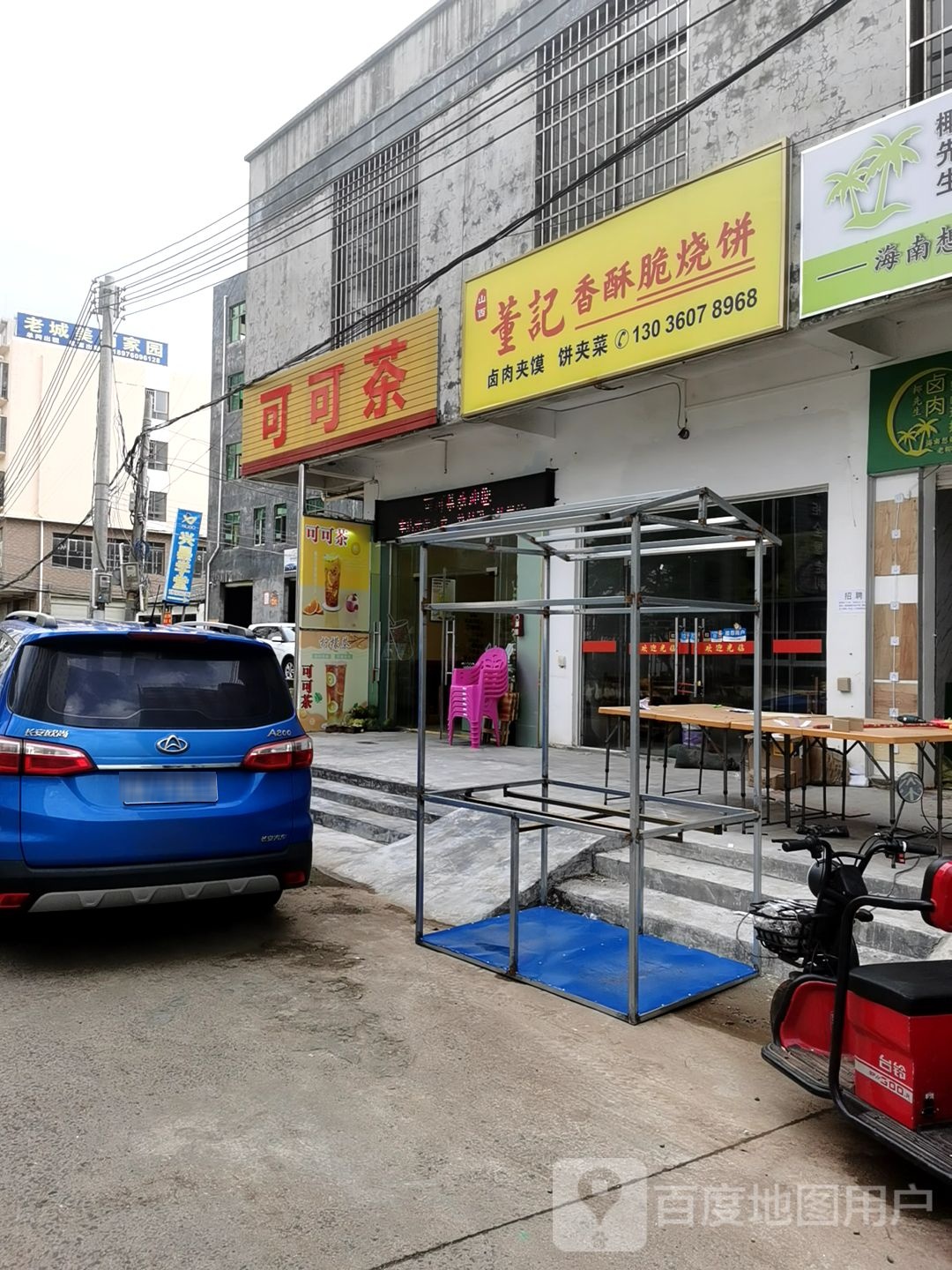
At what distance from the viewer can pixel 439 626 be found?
1373 cm

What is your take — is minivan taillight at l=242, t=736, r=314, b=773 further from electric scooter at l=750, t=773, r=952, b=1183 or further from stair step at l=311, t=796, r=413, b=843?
stair step at l=311, t=796, r=413, b=843

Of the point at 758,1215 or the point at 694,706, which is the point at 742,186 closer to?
the point at 694,706

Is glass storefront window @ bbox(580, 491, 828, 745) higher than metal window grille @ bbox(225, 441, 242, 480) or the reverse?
the reverse

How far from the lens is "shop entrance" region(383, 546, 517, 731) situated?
12992mm

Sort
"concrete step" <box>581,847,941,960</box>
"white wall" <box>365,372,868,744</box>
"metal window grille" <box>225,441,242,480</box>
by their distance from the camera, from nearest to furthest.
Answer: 1. "concrete step" <box>581,847,941,960</box>
2. "white wall" <box>365,372,868,744</box>
3. "metal window grille" <box>225,441,242,480</box>

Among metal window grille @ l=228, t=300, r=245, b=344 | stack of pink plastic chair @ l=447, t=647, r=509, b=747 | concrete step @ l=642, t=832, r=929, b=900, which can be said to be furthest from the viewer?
metal window grille @ l=228, t=300, r=245, b=344

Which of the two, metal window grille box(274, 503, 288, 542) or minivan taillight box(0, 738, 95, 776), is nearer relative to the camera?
minivan taillight box(0, 738, 95, 776)

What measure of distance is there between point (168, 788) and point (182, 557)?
2269 centimetres

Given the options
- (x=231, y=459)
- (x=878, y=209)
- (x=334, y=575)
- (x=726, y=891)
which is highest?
(x=231, y=459)

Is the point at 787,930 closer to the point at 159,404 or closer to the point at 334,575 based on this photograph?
the point at 334,575

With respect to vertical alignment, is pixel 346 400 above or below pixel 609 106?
below

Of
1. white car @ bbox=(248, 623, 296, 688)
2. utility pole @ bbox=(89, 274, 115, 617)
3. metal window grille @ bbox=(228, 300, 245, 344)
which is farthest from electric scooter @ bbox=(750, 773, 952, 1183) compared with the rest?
metal window grille @ bbox=(228, 300, 245, 344)

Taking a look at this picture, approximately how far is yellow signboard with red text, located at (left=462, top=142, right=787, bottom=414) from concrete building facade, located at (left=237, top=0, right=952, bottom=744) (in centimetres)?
21

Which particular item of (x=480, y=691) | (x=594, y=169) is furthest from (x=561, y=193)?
(x=480, y=691)
